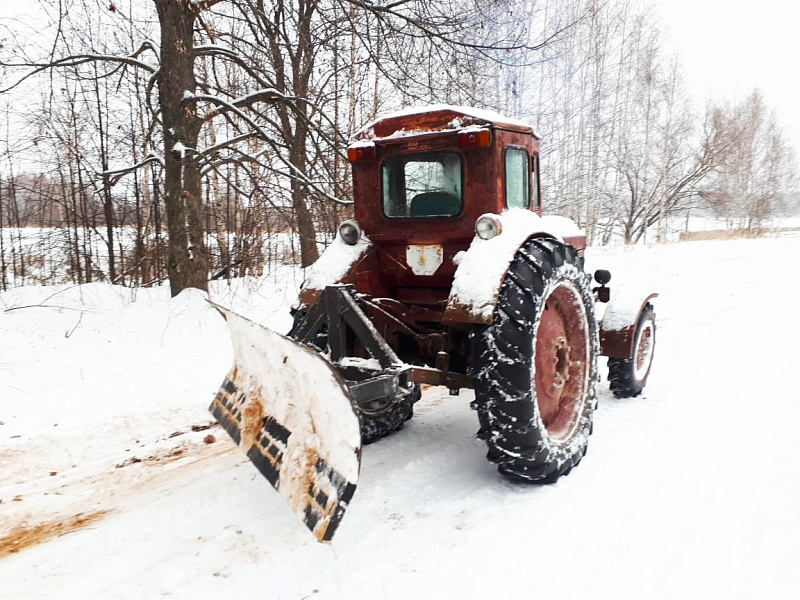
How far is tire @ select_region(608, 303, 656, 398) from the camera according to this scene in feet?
14.6

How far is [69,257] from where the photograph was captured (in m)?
8.98

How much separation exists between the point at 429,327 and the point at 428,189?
95 cm

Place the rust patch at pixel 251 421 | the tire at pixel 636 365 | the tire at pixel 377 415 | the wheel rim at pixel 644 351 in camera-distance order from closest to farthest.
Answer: the rust patch at pixel 251 421 < the tire at pixel 377 415 < the tire at pixel 636 365 < the wheel rim at pixel 644 351

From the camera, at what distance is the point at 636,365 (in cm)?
466

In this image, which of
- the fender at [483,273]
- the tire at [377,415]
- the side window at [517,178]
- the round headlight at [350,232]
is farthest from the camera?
the round headlight at [350,232]

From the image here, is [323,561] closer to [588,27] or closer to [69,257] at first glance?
[69,257]

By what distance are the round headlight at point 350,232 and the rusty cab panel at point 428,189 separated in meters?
0.11

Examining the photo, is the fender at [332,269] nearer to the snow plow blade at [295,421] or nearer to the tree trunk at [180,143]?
the snow plow blade at [295,421]

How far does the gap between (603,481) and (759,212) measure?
35288 millimetres

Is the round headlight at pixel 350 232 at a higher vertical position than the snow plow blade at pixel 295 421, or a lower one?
higher

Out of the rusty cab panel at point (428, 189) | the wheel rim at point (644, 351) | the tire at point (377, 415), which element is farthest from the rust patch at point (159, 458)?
the wheel rim at point (644, 351)

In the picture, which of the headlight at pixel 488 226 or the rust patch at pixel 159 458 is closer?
the headlight at pixel 488 226

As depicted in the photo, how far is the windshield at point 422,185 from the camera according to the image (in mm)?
3482

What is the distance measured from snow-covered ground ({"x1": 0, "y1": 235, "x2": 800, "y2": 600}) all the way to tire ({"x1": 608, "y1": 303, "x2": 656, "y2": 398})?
0.16 meters
